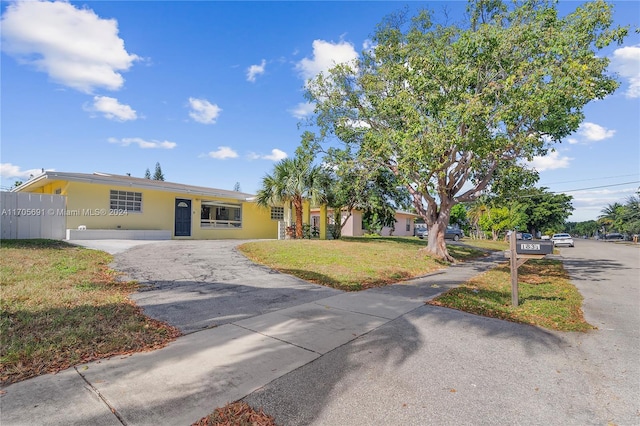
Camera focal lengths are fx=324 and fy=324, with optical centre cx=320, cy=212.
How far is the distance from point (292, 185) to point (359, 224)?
17672 mm

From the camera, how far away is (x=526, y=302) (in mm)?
6895

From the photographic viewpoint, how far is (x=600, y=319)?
233 inches

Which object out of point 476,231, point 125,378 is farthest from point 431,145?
point 476,231

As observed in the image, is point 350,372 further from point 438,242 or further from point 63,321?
point 438,242

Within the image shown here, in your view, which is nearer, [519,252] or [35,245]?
[519,252]

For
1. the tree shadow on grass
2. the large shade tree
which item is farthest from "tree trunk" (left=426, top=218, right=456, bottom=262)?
the tree shadow on grass

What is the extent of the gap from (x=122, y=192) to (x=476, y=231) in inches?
1840

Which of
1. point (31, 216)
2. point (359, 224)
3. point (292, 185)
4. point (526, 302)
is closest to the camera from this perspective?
point (526, 302)

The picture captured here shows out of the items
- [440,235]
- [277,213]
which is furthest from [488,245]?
[277,213]

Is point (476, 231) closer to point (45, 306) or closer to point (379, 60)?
point (379, 60)

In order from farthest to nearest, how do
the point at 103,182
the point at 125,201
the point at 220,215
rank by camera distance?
1. the point at 220,215
2. the point at 125,201
3. the point at 103,182

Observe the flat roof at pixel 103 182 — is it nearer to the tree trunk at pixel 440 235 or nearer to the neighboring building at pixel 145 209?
the neighboring building at pixel 145 209

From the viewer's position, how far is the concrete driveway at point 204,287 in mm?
5301

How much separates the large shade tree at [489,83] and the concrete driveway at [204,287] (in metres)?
6.25
